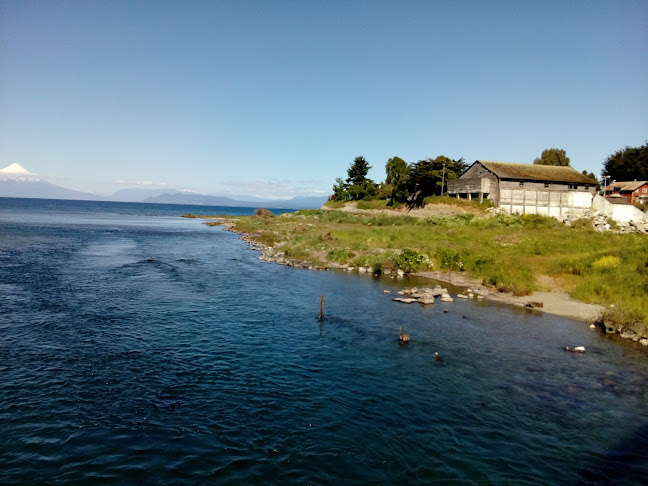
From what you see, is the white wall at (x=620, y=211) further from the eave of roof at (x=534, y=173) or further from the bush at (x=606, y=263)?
the bush at (x=606, y=263)

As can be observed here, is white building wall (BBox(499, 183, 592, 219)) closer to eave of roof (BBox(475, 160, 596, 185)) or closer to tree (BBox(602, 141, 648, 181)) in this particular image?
eave of roof (BBox(475, 160, 596, 185))

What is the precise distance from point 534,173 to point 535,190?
3891 mm

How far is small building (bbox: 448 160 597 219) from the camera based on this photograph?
63969 mm

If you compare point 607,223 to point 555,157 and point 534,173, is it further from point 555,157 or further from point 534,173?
point 555,157

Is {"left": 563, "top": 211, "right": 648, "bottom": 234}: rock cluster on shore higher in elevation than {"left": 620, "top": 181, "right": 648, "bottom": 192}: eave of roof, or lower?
lower

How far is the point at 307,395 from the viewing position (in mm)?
14414

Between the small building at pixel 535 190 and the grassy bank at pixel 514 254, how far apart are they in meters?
4.73

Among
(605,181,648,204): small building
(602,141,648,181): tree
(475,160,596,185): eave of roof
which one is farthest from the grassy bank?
(602,141,648,181): tree

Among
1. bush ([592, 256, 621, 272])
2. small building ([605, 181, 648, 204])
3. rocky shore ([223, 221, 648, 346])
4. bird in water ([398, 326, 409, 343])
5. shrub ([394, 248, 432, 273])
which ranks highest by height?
small building ([605, 181, 648, 204])

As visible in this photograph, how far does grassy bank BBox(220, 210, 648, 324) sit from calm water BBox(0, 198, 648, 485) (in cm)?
537

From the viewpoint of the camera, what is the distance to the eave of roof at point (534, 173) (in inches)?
2534

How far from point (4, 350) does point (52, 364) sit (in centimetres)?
312

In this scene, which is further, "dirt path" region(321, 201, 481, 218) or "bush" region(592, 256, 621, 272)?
"dirt path" region(321, 201, 481, 218)

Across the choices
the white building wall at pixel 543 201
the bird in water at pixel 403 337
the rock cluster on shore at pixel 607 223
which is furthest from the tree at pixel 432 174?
the bird in water at pixel 403 337
